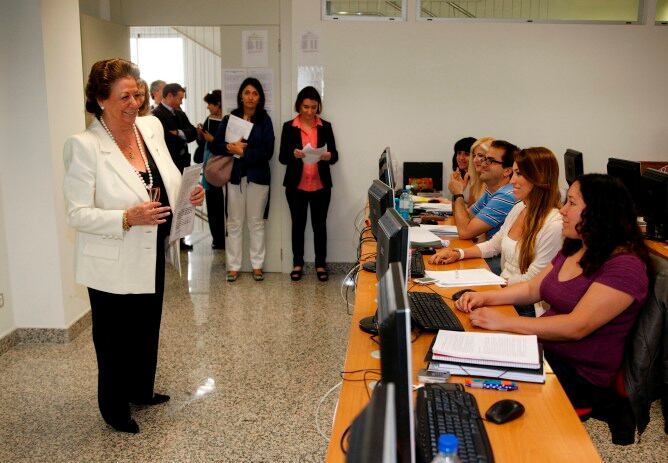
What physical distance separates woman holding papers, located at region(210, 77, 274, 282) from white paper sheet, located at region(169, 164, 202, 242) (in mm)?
2480

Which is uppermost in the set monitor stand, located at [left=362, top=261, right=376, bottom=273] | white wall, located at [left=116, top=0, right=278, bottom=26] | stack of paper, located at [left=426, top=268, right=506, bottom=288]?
white wall, located at [left=116, top=0, right=278, bottom=26]

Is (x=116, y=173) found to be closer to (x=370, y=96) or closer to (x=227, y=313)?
(x=227, y=313)

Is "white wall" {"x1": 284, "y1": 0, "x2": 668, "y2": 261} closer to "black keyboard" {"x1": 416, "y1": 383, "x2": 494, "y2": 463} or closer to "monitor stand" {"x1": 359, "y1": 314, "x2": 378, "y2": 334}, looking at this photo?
"monitor stand" {"x1": 359, "y1": 314, "x2": 378, "y2": 334}

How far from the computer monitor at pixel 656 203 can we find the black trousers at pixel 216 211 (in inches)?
155

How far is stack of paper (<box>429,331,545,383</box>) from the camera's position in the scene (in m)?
1.83

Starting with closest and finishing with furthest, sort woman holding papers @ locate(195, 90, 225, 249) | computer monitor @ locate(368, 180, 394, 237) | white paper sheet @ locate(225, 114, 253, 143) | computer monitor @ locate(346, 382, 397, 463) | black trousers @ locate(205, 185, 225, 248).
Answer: computer monitor @ locate(346, 382, 397, 463) → computer monitor @ locate(368, 180, 394, 237) → white paper sheet @ locate(225, 114, 253, 143) → woman holding papers @ locate(195, 90, 225, 249) → black trousers @ locate(205, 185, 225, 248)

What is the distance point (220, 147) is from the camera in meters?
5.51

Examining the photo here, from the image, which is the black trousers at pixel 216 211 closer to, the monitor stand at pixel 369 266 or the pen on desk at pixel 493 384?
the monitor stand at pixel 369 266

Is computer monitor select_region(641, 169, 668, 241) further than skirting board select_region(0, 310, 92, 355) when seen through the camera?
No

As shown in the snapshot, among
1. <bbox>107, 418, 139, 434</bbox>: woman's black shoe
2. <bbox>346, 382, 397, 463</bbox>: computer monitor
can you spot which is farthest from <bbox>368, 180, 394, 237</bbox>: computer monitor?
<bbox>346, 382, 397, 463</bbox>: computer monitor

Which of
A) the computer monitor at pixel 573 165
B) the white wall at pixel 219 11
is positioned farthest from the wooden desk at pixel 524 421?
the white wall at pixel 219 11

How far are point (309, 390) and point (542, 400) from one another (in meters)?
1.91

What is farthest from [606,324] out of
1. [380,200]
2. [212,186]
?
[212,186]

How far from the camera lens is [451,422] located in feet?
5.03
